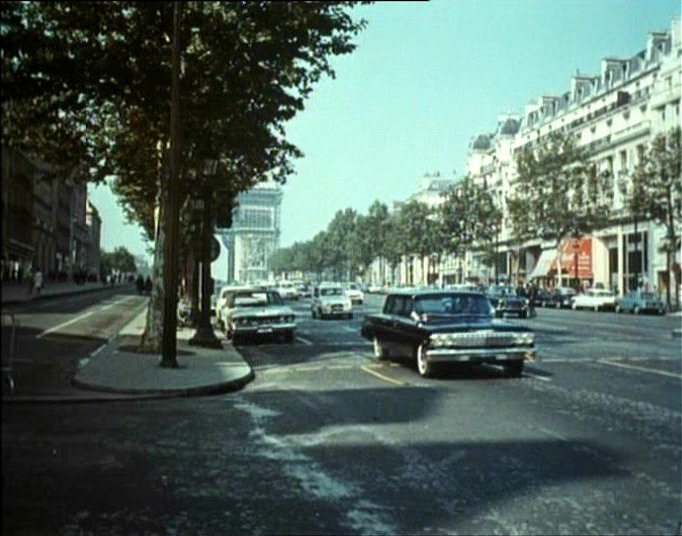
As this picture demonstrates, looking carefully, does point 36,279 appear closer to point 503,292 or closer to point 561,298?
point 503,292

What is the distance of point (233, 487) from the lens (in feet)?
19.1

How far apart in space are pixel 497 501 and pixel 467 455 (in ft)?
5.07

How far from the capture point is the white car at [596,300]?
50.8 meters

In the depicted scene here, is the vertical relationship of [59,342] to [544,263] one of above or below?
below

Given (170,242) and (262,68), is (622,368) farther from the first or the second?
(262,68)

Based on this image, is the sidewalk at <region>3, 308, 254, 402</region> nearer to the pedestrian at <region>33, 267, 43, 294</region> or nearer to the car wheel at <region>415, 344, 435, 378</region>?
the car wheel at <region>415, 344, 435, 378</region>

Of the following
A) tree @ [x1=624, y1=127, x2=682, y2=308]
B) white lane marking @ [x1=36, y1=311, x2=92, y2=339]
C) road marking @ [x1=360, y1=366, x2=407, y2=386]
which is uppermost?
tree @ [x1=624, y1=127, x2=682, y2=308]

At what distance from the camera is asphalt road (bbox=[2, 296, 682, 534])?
4938 mm

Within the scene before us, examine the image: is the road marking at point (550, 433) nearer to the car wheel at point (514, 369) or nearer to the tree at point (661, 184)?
the car wheel at point (514, 369)

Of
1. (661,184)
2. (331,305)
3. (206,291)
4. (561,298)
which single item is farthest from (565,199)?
(206,291)

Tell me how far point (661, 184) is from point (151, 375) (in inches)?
1521

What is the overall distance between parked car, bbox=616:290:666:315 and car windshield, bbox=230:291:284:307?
29813mm

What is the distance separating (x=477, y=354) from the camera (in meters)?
13.0

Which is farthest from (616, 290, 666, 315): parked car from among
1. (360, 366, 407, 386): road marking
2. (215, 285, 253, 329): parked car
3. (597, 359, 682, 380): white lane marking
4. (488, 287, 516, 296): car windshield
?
(360, 366, 407, 386): road marking
